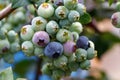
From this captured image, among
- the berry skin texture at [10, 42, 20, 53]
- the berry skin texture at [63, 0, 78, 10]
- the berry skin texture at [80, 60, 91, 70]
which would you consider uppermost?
the berry skin texture at [63, 0, 78, 10]

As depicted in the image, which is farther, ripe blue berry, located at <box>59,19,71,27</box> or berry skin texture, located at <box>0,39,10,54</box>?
berry skin texture, located at <box>0,39,10,54</box>

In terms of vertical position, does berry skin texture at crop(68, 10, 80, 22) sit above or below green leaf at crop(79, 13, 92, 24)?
below

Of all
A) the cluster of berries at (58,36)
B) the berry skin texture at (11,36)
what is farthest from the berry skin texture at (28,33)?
the berry skin texture at (11,36)

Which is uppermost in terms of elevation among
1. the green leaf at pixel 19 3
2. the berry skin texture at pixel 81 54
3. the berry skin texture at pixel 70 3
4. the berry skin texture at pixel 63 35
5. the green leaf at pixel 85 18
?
the green leaf at pixel 19 3

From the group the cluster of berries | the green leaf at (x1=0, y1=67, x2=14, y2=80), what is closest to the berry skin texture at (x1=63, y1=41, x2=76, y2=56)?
the cluster of berries

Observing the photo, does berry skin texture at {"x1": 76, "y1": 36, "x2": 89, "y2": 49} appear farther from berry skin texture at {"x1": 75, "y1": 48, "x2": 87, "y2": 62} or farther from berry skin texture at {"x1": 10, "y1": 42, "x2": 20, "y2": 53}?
berry skin texture at {"x1": 10, "y1": 42, "x2": 20, "y2": 53}

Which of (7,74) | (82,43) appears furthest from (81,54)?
(7,74)

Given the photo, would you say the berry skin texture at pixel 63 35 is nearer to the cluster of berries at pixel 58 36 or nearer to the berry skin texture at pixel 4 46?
the cluster of berries at pixel 58 36

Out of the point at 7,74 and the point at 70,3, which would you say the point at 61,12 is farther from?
the point at 7,74
